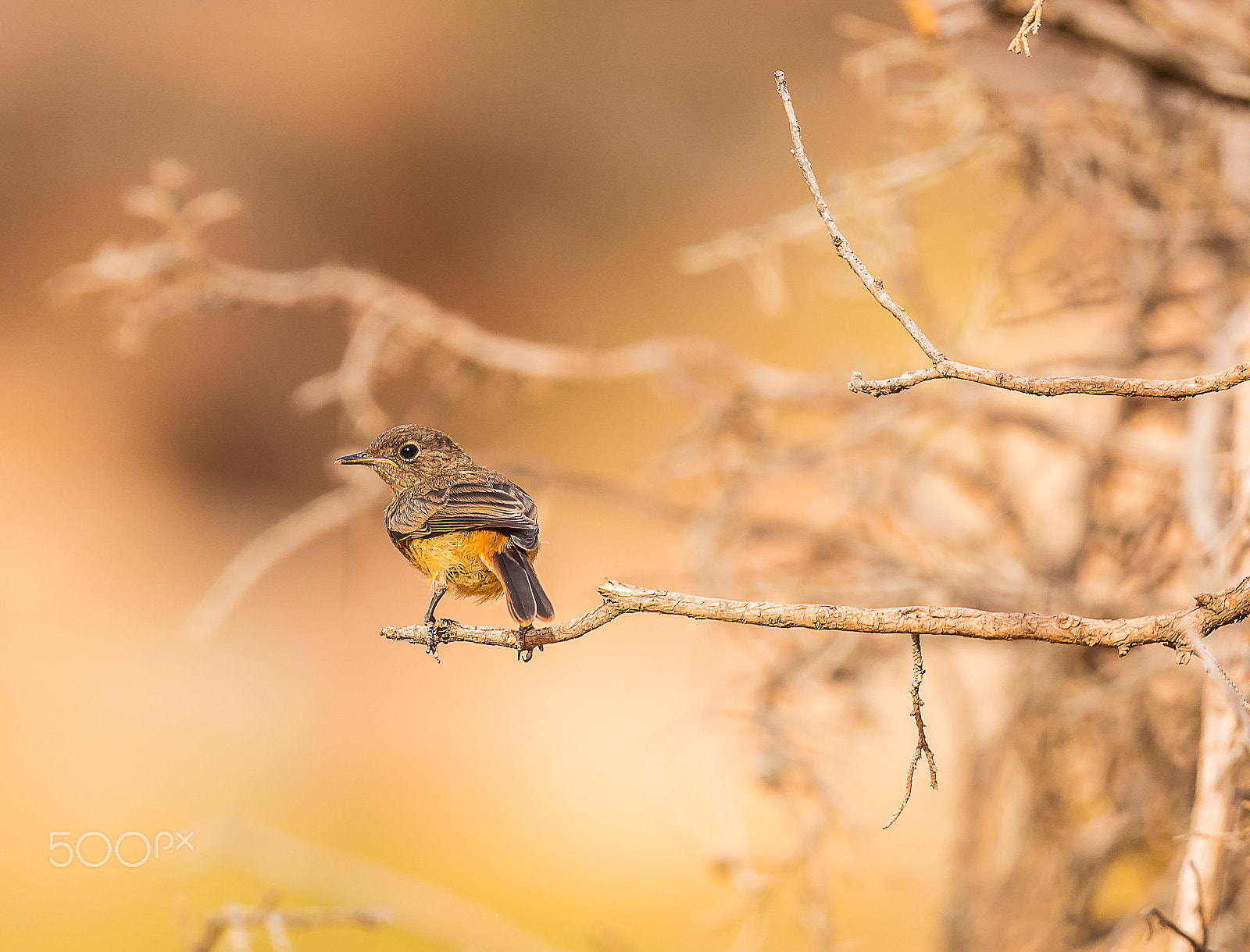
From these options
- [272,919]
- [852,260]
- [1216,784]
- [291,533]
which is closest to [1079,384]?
[852,260]

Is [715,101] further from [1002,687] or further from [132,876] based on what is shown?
[132,876]

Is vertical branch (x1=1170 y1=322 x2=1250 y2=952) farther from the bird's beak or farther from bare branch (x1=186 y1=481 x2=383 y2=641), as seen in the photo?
bare branch (x1=186 y1=481 x2=383 y2=641)

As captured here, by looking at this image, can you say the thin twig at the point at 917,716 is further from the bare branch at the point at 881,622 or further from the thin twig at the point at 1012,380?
the thin twig at the point at 1012,380

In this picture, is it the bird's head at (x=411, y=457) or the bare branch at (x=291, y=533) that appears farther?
the bare branch at (x=291, y=533)

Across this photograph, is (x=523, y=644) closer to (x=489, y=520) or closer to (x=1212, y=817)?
(x=489, y=520)

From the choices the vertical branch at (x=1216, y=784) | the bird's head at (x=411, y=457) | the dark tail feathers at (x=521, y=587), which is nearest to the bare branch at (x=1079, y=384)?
the dark tail feathers at (x=521, y=587)

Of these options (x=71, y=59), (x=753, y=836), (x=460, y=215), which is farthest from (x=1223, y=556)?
(x=71, y=59)

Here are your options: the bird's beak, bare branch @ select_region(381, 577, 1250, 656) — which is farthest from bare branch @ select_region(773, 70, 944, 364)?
the bird's beak

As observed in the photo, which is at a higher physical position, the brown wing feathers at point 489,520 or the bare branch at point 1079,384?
the bare branch at point 1079,384
